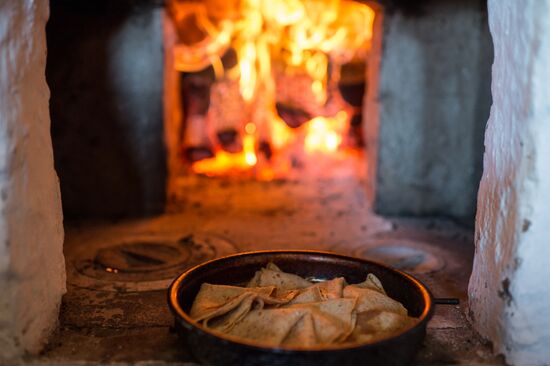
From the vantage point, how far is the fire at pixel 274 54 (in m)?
5.12

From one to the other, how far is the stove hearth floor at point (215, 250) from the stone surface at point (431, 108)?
9.5 inches

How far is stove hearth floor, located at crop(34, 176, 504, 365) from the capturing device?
2059mm

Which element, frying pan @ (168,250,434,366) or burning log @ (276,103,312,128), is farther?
burning log @ (276,103,312,128)

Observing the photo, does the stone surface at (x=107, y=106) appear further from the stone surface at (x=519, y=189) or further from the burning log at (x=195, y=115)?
the stone surface at (x=519, y=189)

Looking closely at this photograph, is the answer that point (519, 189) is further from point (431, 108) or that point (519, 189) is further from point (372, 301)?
point (431, 108)

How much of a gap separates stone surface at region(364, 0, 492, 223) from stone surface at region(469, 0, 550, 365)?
6.10ft

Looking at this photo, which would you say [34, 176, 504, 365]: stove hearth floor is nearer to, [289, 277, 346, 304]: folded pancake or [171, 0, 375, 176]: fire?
[289, 277, 346, 304]: folded pancake

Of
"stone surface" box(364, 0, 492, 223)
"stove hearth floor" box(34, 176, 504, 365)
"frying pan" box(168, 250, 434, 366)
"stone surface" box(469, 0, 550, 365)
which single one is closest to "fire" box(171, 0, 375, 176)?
"stove hearth floor" box(34, 176, 504, 365)

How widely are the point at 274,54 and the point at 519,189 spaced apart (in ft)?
12.5

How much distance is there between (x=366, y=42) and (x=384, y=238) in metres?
2.26

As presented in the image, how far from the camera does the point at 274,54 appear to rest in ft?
17.7

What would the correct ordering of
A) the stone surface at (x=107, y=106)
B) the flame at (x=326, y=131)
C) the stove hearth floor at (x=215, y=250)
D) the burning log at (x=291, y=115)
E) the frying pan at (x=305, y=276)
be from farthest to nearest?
1. the flame at (x=326, y=131)
2. the burning log at (x=291, y=115)
3. the stone surface at (x=107, y=106)
4. the stove hearth floor at (x=215, y=250)
5. the frying pan at (x=305, y=276)

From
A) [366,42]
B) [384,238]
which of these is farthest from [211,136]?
[384,238]

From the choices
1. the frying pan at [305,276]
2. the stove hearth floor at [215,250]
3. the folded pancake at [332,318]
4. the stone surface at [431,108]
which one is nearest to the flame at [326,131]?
the stove hearth floor at [215,250]
